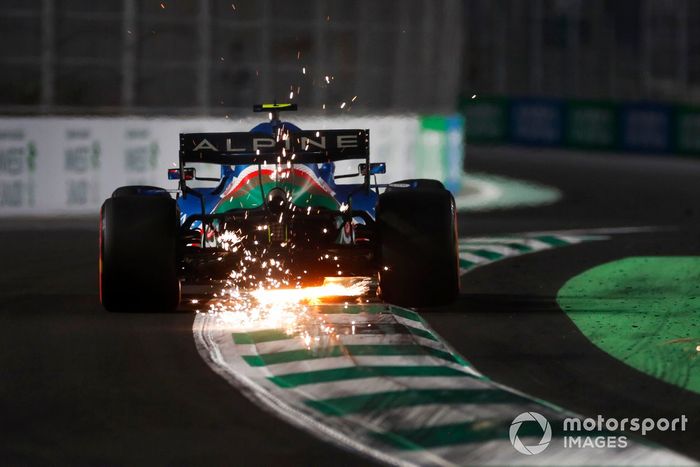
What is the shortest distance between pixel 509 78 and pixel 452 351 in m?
31.8

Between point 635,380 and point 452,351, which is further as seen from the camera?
point 452,351

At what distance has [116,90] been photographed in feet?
64.7

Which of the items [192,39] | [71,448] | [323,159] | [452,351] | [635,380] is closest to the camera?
[71,448]

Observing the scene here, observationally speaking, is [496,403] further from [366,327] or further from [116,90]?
[116,90]

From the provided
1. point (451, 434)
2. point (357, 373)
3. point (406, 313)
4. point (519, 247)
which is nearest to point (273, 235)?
point (406, 313)

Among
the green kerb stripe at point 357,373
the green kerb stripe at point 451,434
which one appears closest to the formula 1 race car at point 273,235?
the green kerb stripe at point 357,373

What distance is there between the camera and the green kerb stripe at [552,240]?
15.6 m

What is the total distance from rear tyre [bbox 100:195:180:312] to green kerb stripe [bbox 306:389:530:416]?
281 cm

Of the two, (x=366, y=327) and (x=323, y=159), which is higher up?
(x=323, y=159)

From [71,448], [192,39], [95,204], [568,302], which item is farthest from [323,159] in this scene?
[192,39]

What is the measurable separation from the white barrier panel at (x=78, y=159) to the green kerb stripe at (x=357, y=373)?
10.8m

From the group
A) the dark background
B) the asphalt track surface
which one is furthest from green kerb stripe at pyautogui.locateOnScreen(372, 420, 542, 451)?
the dark background

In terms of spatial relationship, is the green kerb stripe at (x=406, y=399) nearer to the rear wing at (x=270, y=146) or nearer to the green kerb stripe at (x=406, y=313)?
the green kerb stripe at (x=406, y=313)

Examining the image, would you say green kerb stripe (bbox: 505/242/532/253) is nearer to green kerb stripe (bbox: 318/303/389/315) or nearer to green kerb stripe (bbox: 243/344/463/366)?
green kerb stripe (bbox: 318/303/389/315)
